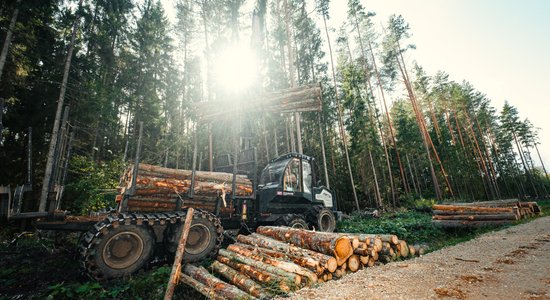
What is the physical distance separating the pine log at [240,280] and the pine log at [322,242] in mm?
1539

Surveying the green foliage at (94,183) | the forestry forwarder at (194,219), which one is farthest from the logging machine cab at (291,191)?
the green foliage at (94,183)

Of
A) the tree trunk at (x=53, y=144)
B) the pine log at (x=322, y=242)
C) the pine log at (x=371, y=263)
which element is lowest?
the pine log at (x=371, y=263)

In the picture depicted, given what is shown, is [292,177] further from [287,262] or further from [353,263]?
[287,262]

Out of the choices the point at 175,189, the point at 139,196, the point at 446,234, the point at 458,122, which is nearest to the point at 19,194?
the point at 139,196

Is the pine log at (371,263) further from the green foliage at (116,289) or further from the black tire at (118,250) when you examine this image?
the black tire at (118,250)

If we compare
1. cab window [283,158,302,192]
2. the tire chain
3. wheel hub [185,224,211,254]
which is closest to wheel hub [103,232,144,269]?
the tire chain

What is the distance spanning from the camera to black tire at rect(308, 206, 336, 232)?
345 inches

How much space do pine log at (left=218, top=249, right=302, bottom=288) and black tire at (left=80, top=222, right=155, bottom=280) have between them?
5.77ft

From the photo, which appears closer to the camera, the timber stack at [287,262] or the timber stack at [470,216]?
the timber stack at [287,262]

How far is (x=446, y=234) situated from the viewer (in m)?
10.2

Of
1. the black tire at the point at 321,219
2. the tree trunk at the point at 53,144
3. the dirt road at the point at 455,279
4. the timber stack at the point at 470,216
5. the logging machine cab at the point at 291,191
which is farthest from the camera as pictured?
the tree trunk at the point at 53,144

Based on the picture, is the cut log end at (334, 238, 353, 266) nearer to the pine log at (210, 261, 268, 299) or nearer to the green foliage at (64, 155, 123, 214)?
the pine log at (210, 261, 268, 299)

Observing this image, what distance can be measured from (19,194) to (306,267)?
6.11 meters

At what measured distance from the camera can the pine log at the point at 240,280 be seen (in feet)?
12.1
